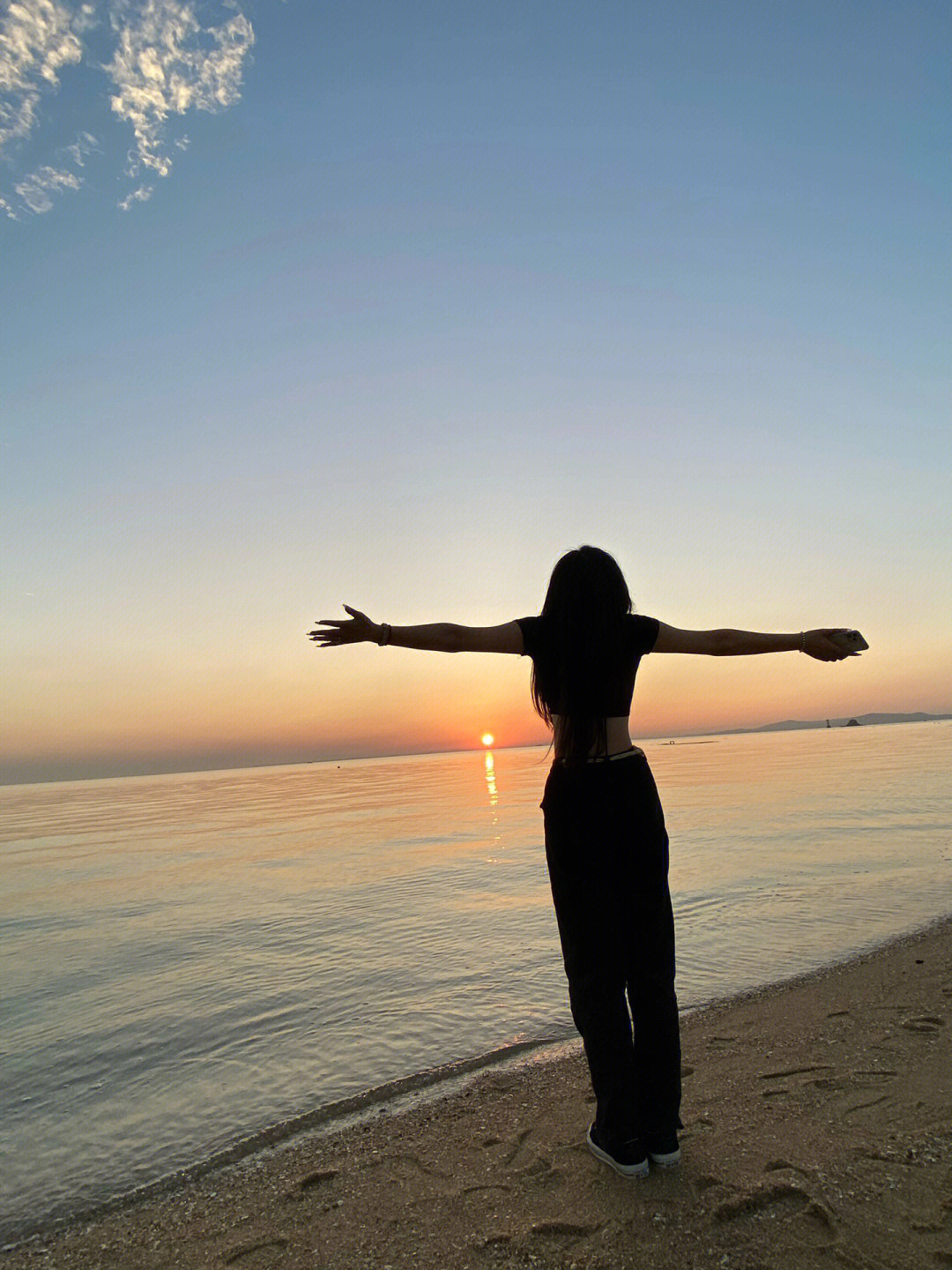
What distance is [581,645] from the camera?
390cm

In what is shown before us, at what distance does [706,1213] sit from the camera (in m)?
3.28

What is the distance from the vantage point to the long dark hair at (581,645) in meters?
3.88

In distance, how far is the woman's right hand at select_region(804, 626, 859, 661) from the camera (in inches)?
177

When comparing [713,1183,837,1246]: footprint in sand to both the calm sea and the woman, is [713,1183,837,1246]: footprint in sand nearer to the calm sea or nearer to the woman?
the woman

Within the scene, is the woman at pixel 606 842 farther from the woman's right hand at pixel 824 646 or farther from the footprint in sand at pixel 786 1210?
the woman's right hand at pixel 824 646

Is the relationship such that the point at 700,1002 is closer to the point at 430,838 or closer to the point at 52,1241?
the point at 52,1241

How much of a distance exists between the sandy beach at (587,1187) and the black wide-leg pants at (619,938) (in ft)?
1.22

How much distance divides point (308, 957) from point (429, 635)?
20.5 ft

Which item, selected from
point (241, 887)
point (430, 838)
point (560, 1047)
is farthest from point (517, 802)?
point (560, 1047)

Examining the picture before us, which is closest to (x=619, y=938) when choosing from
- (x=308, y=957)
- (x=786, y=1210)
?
(x=786, y=1210)

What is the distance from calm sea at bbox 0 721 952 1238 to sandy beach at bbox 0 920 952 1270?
0.74 metres

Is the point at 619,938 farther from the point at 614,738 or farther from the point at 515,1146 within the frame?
the point at 515,1146

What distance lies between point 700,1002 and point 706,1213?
3.39 meters

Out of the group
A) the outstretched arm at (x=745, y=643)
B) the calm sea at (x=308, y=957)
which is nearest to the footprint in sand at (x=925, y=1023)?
the calm sea at (x=308, y=957)
